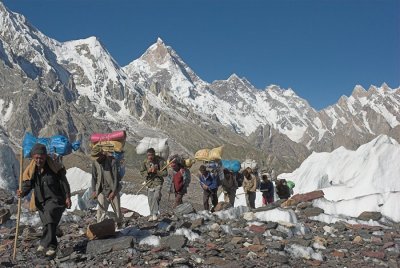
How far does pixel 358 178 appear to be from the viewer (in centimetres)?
2834

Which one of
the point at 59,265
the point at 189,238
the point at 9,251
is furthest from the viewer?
the point at 189,238

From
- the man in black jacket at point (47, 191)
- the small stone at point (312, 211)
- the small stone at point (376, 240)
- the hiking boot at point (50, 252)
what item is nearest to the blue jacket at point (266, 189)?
the small stone at point (312, 211)

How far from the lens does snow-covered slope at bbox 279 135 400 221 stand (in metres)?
18.2

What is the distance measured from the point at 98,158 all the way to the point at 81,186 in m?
50.7

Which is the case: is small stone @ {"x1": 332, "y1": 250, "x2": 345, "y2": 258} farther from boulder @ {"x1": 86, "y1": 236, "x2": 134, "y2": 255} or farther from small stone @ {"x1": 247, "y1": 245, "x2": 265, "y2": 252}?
boulder @ {"x1": 86, "y1": 236, "x2": 134, "y2": 255}

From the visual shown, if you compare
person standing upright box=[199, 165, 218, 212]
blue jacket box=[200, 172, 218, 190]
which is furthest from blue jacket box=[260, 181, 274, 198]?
blue jacket box=[200, 172, 218, 190]

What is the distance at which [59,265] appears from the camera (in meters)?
10.2

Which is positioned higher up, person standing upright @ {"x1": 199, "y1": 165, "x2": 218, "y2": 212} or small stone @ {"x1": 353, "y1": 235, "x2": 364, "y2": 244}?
person standing upright @ {"x1": 199, "y1": 165, "x2": 218, "y2": 212}

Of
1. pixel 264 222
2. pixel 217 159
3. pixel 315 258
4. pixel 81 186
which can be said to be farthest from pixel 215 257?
pixel 81 186

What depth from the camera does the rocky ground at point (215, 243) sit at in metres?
10.6

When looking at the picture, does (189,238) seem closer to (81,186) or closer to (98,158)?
(98,158)

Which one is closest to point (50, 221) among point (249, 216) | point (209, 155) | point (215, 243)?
point (215, 243)

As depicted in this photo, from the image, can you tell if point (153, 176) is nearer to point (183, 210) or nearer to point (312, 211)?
point (183, 210)

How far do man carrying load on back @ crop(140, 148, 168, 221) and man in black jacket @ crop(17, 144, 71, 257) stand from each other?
4234 mm
